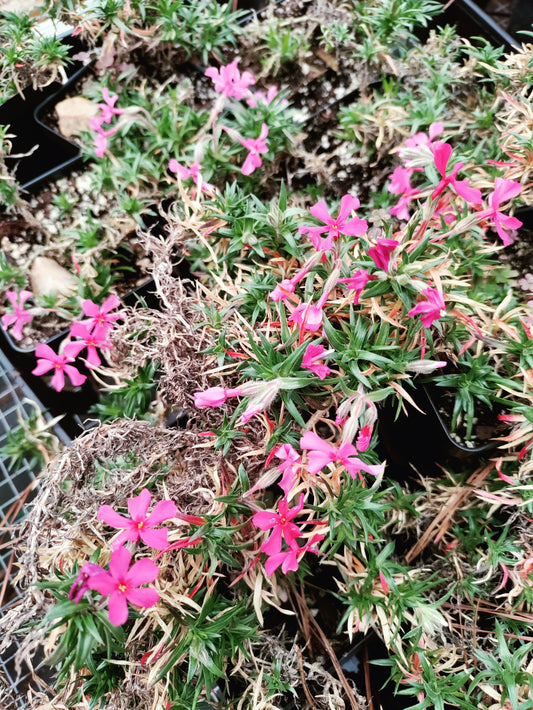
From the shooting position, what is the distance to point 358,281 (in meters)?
0.85

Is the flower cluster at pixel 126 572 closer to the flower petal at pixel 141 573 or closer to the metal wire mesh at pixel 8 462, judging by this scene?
the flower petal at pixel 141 573

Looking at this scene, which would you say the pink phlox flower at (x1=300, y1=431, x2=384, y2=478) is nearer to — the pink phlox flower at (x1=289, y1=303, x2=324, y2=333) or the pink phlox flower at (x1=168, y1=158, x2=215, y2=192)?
the pink phlox flower at (x1=289, y1=303, x2=324, y2=333)

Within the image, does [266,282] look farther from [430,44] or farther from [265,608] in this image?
[430,44]

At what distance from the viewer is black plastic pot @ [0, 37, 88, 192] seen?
153 cm

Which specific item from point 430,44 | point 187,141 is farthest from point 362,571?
point 430,44

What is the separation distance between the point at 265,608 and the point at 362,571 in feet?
0.61

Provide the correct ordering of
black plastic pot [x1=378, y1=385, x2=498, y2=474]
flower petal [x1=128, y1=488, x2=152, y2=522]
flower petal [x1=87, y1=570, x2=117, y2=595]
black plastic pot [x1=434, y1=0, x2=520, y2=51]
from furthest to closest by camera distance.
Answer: black plastic pot [x1=434, y1=0, x2=520, y2=51]
black plastic pot [x1=378, y1=385, x2=498, y2=474]
flower petal [x1=128, y1=488, x2=152, y2=522]
flower petal [x1=87, y1=570, x2=117, y2=595]

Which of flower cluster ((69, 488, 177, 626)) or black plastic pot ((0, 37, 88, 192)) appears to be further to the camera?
black plastic pot ((0, 37, 88, 192))

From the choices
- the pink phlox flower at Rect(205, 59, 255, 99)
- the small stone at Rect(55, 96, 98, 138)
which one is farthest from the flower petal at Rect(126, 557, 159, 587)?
the small stone at Rect(55, 96, 98, 138)

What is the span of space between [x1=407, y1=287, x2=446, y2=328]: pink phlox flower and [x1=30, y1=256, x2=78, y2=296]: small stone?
97cm

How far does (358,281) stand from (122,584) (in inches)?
22.1

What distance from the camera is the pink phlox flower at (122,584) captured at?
612mm

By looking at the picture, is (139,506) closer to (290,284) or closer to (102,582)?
(102,582)

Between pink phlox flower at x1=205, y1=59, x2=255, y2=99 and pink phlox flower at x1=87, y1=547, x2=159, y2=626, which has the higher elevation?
pink phlox flower at x1=205, y1=59, x2=255, y2=99
